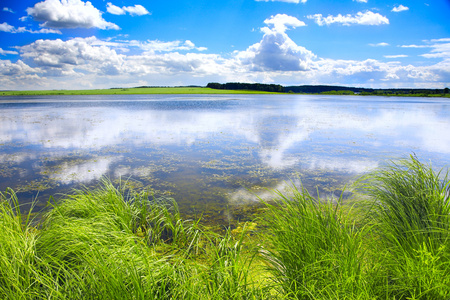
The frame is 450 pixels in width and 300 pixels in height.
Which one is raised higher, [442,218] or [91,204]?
[442,218]

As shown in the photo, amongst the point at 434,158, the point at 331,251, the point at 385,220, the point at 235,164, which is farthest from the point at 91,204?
the point at 434,158

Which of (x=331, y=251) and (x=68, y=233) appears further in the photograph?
(x=68, y=233)

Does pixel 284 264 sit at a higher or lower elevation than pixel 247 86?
lower

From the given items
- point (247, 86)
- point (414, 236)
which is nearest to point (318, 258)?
point (414, 236)

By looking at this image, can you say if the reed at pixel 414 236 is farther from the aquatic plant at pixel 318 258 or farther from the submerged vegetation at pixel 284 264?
the aquatic plant at pixel 318 258

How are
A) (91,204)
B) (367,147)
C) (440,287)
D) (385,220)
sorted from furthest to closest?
(367,147) → (91,204) → (385,220) → (440,287)

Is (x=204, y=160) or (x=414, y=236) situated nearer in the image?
(x=414, y=236)

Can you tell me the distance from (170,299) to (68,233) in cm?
177

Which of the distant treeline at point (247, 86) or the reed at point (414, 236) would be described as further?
the distant treeline at point (247, 86)

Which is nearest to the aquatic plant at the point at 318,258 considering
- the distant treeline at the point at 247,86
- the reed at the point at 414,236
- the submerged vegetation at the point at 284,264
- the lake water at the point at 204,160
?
the submerged vegetation at the point at 284,264

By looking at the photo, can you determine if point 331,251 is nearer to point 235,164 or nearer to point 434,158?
point 235,164

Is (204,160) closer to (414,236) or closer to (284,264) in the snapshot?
(284,264)

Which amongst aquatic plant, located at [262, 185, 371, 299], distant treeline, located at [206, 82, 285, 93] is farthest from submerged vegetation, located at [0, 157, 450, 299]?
distant treeline, located at [206, 82, 285, 93]

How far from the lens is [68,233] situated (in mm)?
3537
